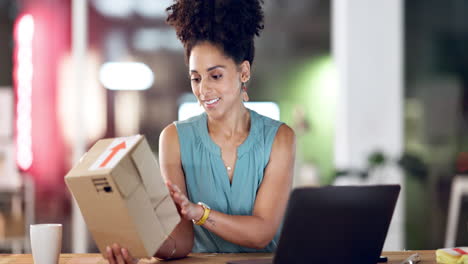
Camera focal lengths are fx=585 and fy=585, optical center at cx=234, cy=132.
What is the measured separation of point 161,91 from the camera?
4.63 metres

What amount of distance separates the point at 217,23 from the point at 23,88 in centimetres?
330

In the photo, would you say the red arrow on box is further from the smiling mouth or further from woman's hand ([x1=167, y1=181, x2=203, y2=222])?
the smiling mouth

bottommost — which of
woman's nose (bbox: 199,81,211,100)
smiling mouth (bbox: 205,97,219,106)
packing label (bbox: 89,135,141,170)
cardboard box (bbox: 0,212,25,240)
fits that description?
cardboard box (bbox: 0,212,25,240)

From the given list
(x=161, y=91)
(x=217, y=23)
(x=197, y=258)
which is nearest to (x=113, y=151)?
(x=197, y=258)

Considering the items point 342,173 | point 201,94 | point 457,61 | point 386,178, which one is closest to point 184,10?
point 201,94

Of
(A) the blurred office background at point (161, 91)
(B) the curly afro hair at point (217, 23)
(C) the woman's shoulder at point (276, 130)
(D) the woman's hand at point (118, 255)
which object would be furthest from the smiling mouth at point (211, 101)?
(A) the blurred office background at point (161, 91)

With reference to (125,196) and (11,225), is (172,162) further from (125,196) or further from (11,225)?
(11,225)

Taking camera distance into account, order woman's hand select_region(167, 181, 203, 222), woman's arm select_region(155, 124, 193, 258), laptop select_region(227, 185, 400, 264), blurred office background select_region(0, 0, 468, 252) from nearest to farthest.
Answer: laptop select_region(227, 185, 400, 264) < woman's hand select_region(167, 181, 203, 222) < woman's arm select_region(155, 124, 193, 258) < blurred office background select_region(0, 0, 468, 252)

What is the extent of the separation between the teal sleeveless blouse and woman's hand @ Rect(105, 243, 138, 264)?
0.59 metres

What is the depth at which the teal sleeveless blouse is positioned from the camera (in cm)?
181

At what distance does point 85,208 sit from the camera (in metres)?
1.21

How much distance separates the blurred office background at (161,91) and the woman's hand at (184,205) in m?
3.13

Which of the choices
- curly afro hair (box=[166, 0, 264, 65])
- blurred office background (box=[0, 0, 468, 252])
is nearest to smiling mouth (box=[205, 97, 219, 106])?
curly afro hair (box=[166, 0, 264, 65])

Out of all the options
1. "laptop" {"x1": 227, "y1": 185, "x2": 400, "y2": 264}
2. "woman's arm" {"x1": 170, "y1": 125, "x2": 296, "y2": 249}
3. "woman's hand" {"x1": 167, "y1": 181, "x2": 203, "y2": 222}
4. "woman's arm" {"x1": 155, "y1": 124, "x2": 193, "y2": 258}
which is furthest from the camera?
"woman's arm" {"x1": 155, "y1": 124, "x2": 193, "y2": 258}
